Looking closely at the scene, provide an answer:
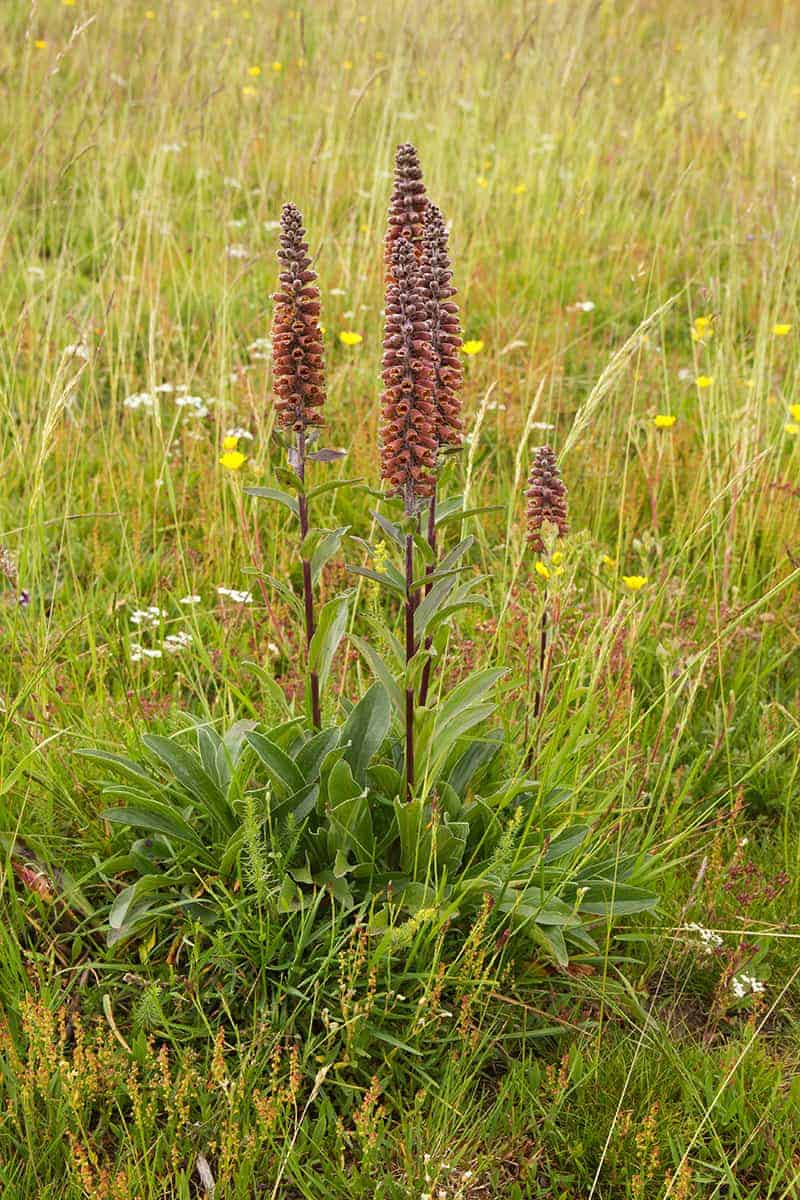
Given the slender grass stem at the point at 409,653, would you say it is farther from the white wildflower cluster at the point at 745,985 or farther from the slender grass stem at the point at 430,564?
the white wildflower cluster at the point at 745,985

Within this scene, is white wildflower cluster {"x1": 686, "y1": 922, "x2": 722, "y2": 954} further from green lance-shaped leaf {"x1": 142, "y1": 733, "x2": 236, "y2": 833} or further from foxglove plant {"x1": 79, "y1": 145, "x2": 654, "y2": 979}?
green lance-shaped leaf {"x1": 142, "y1": 733, "x2": 236, "y2": 833}

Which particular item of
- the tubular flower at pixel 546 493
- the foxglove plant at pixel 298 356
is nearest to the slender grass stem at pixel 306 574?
the foxglove plant at pixel 298 356

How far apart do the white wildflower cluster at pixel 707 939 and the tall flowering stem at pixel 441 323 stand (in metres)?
0.91

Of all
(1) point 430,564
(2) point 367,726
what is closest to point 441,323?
(1) point 430,564

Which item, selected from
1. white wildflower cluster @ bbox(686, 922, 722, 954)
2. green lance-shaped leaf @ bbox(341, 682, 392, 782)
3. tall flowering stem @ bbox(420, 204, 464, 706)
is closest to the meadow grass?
white wildflower cluster @ bbox(686, 922, 722, 954)

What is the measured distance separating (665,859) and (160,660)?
1.38 meters

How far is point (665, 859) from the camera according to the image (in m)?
2.48

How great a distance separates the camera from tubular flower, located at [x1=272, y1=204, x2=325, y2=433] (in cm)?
196

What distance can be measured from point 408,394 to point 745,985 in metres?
1.36

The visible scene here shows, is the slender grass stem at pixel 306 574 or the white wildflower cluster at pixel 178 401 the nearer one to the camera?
the slender grass stem at pixel 306 574

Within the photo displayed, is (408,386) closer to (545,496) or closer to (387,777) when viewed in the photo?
(545,496)

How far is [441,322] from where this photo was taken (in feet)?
6.55

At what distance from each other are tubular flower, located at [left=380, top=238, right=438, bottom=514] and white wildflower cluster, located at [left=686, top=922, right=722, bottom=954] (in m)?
1.02

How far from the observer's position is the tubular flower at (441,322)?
1961 millimetres
